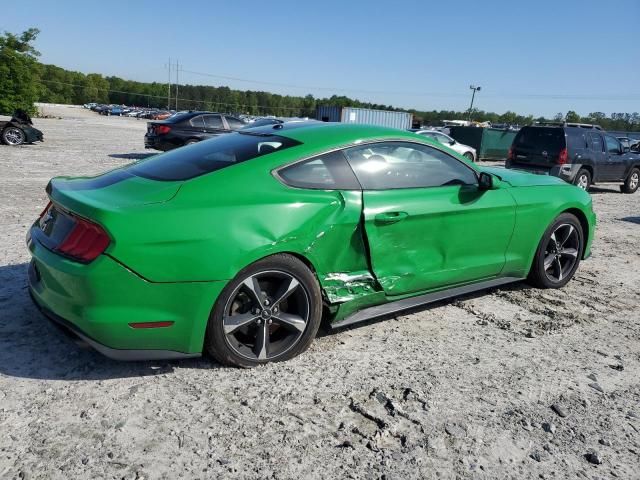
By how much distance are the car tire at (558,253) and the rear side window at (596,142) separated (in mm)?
9325

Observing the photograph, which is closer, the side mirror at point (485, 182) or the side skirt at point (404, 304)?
the side skirt at point (404, 304)

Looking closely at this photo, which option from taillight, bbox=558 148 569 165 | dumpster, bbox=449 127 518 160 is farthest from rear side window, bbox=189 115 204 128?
dumpster, bbox=449 127 518 160

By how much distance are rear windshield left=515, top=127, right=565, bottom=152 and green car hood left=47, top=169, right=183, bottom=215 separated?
1116 centimetres

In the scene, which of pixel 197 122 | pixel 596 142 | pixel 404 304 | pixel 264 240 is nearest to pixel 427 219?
pixel 404 304

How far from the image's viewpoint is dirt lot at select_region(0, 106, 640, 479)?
2.41m

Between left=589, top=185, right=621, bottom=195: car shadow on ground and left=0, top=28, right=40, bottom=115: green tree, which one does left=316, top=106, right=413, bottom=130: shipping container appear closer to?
left=0, top=28, right=40, bottom=115: green tree

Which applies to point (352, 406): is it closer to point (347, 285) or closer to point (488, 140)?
point (347, 285)

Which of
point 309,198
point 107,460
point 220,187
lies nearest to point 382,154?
point 309,198

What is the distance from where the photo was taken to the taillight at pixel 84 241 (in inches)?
108

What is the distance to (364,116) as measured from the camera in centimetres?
3994

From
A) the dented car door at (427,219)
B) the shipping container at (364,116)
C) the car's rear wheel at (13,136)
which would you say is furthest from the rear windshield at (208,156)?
the shipping container at (364,116)

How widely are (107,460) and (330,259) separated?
170cm

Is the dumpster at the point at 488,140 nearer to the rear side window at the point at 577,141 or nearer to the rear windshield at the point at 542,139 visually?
the rear side window at the point at 577,141

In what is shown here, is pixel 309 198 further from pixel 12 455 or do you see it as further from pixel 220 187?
pixel 12 455
